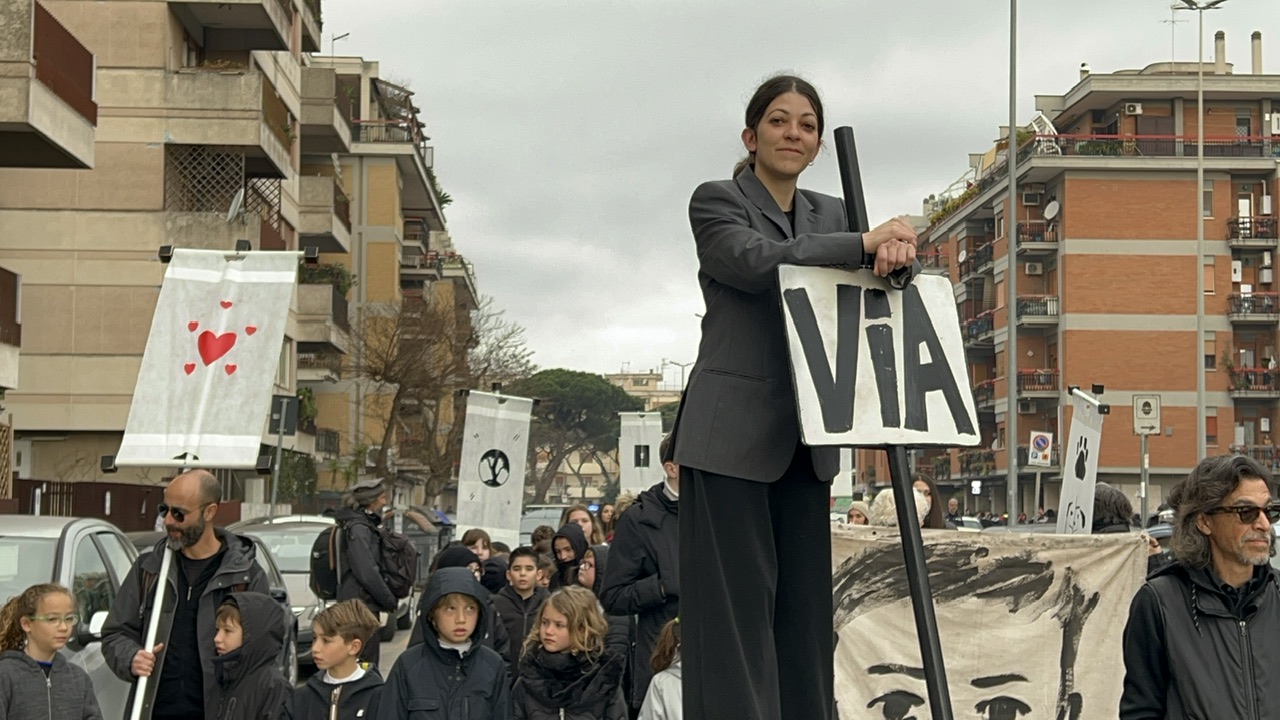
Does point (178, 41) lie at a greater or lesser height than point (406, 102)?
lesser

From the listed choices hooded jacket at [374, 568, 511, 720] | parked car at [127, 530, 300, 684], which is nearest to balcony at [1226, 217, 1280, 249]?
parked car at [127, 530, 300, 684]

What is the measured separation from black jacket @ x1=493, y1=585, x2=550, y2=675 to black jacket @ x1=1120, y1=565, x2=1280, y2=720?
322 inches

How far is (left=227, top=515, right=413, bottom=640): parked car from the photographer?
69.4 feet

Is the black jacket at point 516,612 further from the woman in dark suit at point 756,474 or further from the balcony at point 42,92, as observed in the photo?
the balcony at point 42,92

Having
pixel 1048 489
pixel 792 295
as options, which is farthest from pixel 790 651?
pixel 1048 489

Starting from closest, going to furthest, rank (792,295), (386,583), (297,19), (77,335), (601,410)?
(792,295) → (386,583) → (77,335) → (297,19) → (601,410)

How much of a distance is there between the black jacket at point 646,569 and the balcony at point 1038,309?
72.6m

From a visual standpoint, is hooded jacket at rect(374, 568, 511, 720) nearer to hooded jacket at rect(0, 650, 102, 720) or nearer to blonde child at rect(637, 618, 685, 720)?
blonde child at rect(637, 618, 685, 720)

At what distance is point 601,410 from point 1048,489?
83.3m

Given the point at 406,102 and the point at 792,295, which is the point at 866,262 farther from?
the point at 406,102

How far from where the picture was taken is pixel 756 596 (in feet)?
14.4

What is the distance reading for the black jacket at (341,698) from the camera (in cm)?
934

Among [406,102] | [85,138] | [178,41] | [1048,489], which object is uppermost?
[406,102]

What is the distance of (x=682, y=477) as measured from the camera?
4543mm
